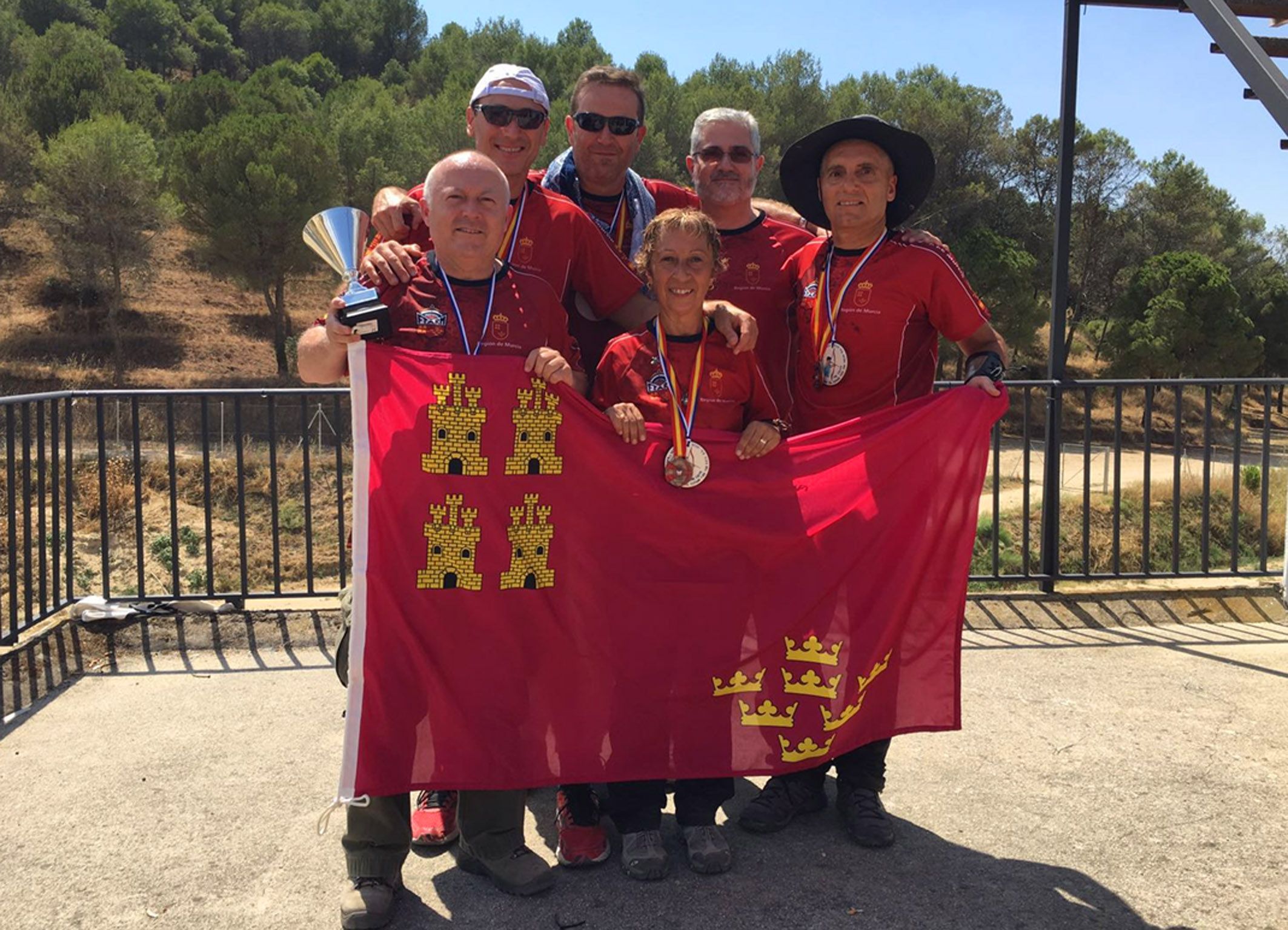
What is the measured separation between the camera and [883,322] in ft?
12.0

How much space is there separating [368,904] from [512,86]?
2703 mm

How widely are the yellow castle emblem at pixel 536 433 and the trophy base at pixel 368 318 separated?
447 millimetres

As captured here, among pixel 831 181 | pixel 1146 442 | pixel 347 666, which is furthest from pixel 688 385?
pixel 1146 442

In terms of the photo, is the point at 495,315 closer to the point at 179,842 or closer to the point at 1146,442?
the point at 179,842

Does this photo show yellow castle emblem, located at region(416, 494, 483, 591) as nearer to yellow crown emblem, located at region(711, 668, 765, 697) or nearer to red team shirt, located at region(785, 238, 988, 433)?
yellow crown emblem, located at region(711, 668, 765, 697)

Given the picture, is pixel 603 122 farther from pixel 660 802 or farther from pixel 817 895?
pixel 817 895

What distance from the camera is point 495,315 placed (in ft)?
10.7

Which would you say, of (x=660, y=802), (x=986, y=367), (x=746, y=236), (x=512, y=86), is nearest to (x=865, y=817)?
(x=660, y=802)

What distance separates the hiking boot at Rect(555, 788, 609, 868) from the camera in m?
3.43

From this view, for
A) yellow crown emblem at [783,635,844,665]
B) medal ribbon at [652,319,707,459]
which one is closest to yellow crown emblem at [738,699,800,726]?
yellow crown emblem at [783,635,844,665]

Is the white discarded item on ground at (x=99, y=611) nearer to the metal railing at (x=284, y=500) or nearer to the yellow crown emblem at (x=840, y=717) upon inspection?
the metal railing at (x=284, y=500)

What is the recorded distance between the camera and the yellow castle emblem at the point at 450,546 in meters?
3.17

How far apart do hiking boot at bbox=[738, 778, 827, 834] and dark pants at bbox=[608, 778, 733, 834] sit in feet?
0.52

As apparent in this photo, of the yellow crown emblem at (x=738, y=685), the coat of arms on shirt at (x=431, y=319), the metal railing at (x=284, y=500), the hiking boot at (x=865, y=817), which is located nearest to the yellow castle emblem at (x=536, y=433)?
the coat of arms on shirt at (x=431, y=319)
